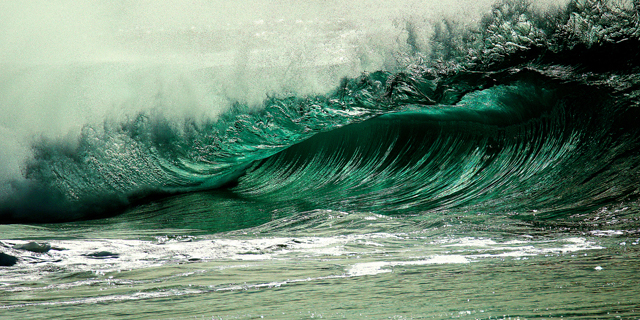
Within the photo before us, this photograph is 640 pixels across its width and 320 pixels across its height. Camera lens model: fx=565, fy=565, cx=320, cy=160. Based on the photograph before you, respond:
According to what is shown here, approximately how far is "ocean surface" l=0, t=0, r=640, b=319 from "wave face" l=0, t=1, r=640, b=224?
20 mm

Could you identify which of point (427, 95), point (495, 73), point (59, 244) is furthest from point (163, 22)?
point (59, 244)

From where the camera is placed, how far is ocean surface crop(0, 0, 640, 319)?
1.81 metres

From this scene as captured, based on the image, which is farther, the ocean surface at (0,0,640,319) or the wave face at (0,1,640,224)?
the wave face at (0,1,640,224)

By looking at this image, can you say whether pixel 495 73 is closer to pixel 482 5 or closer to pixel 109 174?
pixel 482 5

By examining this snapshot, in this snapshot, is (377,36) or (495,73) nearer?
(495,73)

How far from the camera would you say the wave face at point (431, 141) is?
14.3ft

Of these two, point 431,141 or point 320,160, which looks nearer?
point 431,141

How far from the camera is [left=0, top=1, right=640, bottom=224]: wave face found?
437cm

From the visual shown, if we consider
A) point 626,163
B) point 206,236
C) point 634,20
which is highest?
point 634,20

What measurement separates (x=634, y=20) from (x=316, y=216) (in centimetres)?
319

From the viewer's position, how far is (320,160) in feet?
21.2

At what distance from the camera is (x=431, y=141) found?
5.69 metres

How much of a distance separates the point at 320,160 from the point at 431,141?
1363 millimetres

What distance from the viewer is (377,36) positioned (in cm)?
558
